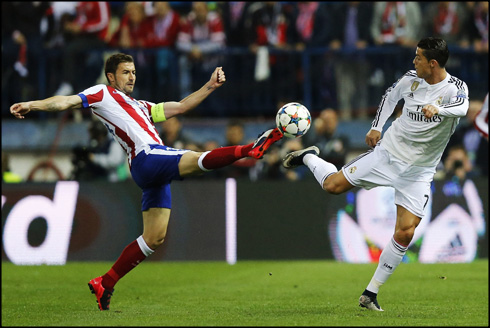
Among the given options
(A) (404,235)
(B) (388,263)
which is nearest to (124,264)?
(B) (388,263)

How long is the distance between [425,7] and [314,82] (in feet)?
7.64


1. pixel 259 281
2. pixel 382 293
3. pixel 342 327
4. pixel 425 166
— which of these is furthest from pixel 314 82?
pixel 342 327

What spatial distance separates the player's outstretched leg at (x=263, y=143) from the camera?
781 cm

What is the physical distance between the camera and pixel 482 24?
52.3ft

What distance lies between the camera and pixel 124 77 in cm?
863

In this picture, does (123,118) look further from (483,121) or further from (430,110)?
(483,121)

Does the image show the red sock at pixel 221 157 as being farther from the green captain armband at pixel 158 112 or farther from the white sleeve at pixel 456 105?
the white sleeve at pixel 456 105

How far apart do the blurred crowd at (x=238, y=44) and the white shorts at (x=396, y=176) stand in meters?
7.19

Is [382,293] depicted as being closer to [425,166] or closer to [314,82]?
[425,166]

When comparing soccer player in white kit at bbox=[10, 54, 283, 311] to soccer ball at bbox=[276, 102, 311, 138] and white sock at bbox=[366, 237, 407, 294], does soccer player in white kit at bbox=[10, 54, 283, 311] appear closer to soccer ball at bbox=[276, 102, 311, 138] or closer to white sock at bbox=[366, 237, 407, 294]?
soccer ball at bbox=[276, 102, 311, 138]

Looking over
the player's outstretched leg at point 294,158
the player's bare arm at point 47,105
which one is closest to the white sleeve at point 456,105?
the player's outstretched leg at point 294,158

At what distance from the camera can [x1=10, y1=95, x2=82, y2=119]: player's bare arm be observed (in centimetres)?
767

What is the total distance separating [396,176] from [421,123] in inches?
21.6

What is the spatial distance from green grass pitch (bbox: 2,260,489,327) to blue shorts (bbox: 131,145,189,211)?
104 centimetres
